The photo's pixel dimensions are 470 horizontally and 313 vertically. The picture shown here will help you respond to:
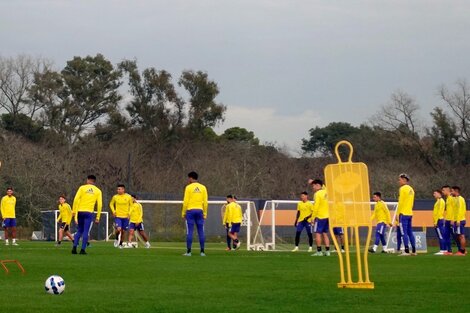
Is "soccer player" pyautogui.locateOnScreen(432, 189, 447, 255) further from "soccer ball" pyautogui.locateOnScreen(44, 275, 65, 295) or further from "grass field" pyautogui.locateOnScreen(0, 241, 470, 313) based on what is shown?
"soccer ball" pyautogui.locateOnScreen(44, 275, 65, 295)

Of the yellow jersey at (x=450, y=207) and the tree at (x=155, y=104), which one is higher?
the tree at (x=155, y=104)

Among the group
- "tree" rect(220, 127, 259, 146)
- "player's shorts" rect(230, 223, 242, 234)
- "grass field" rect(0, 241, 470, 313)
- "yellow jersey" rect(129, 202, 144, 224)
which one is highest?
"tree" rect(220, 127, 259, 146)

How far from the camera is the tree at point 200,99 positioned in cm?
8706

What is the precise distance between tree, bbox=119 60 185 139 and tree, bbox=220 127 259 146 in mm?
14690

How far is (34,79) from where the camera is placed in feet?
266

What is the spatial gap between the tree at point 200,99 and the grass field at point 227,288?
65.5 metres

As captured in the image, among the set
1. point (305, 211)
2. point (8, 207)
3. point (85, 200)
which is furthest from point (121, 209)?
point (85, 200)

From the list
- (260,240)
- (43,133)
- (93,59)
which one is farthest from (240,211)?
(93,59)

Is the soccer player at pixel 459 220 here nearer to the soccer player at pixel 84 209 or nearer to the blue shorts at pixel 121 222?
the soccer player at pixel 84 209

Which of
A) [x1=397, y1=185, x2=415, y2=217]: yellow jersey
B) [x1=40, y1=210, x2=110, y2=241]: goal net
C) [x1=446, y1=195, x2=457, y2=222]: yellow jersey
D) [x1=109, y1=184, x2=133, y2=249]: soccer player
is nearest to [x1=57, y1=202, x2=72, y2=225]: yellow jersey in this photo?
[x1=109, y1=184, x2=133, y2=249]: soccer player

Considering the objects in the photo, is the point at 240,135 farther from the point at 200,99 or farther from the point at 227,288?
the point at 227,288

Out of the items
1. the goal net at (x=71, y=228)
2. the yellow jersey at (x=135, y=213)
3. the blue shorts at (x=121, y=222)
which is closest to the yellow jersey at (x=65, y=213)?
the yellow jersey at (x=135, y=213)

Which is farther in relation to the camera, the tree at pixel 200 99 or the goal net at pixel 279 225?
the tree at pixel 200 99

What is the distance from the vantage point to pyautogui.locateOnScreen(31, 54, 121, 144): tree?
81.9 meters
